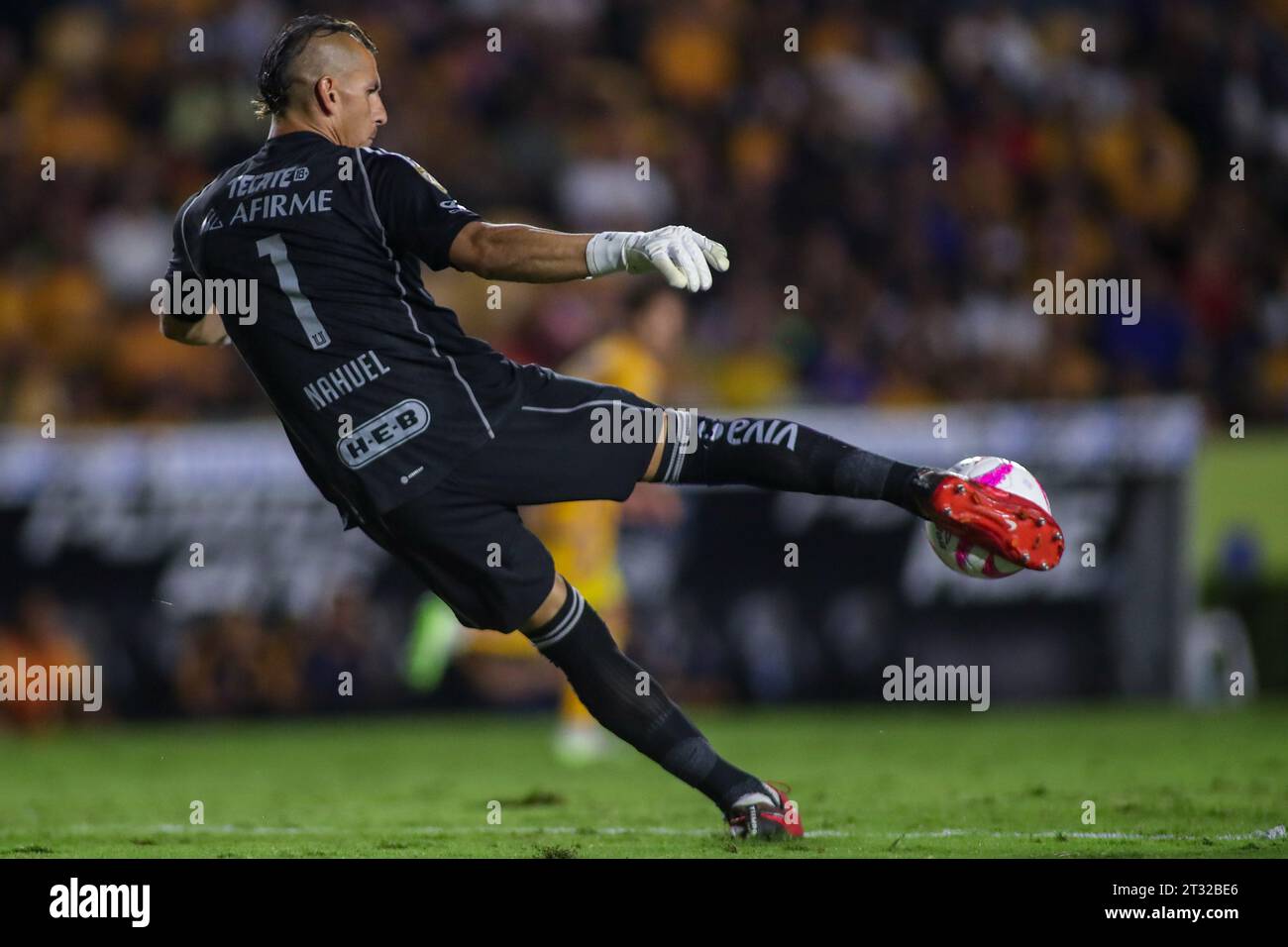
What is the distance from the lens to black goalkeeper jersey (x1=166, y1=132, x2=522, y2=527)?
5.24 m

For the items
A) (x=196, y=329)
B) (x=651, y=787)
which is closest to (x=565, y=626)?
(x=196, y=329)

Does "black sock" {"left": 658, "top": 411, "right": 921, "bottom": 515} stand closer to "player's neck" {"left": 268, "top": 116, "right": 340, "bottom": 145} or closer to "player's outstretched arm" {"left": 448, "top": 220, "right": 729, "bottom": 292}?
"player's outstretched arm" {"left": 448, "top": 220, "right": 729, "bottom": 292}

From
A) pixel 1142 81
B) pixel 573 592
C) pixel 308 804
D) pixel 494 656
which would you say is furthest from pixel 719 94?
pixel 573 592

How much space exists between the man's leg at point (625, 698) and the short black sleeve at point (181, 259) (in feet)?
5.16

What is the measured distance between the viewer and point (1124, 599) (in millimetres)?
11812

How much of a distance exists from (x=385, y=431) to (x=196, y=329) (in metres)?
1.08

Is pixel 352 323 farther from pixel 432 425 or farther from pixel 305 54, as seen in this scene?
pixel 305 54

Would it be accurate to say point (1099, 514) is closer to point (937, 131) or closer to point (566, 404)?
point (937, 131)

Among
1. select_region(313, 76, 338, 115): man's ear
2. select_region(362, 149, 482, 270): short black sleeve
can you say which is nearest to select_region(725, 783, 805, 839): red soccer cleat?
select_region(362, 149, 482, 270): short black sleeve

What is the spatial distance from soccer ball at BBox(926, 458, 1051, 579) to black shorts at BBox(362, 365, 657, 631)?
3.23 ft

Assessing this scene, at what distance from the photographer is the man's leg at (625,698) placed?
5.44 meters

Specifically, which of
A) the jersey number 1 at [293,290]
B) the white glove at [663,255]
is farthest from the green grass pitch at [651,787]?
the white glove at [663,255]

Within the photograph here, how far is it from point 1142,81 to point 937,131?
200cm

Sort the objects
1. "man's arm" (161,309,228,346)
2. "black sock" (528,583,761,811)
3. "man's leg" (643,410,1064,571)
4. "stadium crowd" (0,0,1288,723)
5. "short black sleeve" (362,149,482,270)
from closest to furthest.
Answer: "short black sleeve" (362,149,482,270) → "man's leg" (643,410,1064,571) → "black sock" (528,583,761,811) → "man's arm" (161,309,228,346) → "stadium crowd" (0,0,1288,723)
